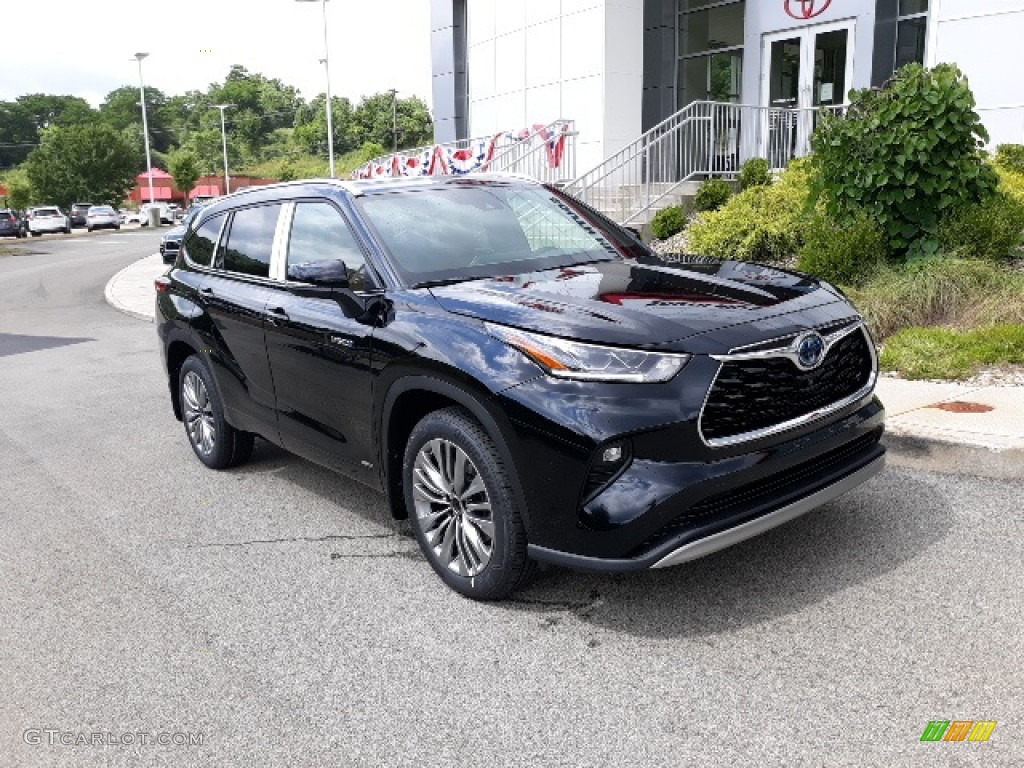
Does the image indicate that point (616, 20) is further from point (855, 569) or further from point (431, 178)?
point (855, 569)

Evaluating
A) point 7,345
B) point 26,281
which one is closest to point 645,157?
point 7,345

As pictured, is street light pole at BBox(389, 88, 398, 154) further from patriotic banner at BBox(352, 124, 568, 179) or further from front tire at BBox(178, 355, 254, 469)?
front tire at BBox(178, 355, 254, 469)

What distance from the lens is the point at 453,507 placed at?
405cm

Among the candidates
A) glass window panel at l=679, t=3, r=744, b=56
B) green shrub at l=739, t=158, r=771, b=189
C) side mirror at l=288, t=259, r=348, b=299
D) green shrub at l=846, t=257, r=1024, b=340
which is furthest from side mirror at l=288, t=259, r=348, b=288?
glass window panel at l=679, t=3, r=744, b=56

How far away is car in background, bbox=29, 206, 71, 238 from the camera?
5625cm

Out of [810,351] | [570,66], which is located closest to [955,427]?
[810,351]

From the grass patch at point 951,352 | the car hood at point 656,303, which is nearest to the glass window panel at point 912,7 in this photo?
the grass patch at point 951,352

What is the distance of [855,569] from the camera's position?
13.6 feet

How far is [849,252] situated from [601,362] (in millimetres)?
6354

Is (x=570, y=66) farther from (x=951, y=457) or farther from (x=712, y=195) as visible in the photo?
(x=951, y=457)

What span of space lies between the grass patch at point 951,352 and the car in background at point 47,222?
192 ft

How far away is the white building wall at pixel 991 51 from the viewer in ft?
43.3

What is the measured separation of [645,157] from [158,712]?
1296cm

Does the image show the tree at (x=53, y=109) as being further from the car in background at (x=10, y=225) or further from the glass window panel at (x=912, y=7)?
the glass window panel at (x=912, y=7)
